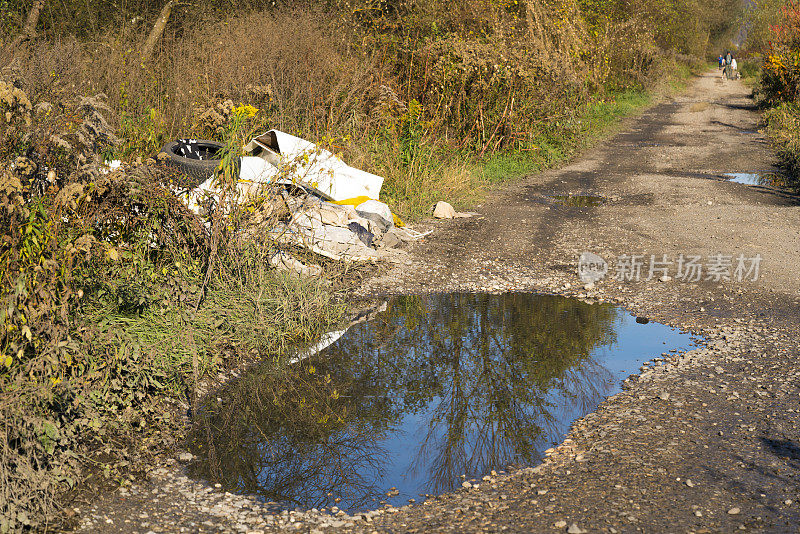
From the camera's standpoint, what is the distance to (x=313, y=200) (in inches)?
273

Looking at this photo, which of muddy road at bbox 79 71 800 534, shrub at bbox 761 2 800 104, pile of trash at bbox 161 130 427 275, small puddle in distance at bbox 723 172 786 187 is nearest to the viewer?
muddy road at bbox 79 71 800 534

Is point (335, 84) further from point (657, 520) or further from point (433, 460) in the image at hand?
point (657, 520)

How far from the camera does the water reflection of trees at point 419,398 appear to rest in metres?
3.56

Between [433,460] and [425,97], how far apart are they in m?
8.86

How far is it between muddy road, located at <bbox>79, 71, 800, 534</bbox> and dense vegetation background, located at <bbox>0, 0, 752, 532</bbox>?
564 mm

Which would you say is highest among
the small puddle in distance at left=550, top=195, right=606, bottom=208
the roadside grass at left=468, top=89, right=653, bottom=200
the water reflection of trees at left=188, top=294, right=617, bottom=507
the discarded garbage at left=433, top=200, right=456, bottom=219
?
the roadside grass at left=468, top=89, right=653, bottom=200

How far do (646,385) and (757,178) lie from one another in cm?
816

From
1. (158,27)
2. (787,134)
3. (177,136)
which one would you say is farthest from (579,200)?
(158,27)

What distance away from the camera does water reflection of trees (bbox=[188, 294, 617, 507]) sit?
140 inches

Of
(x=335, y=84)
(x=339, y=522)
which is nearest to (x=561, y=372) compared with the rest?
(x=339, y=522)

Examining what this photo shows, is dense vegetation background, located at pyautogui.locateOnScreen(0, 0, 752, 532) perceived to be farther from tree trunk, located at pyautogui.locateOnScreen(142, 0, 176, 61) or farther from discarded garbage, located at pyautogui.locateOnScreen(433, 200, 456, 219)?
discarded garbage, located at pyautogui.locateOnScreen(433, 200, 456, 219)

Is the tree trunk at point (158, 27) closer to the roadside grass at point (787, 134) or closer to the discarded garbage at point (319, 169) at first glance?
the discarded garbage at point (319, 169)

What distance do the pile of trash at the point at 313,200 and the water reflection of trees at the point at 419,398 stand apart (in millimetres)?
1036

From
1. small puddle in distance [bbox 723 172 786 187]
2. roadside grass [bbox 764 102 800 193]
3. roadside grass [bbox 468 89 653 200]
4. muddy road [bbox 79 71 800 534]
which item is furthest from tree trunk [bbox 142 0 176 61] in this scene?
roadside grass [bbox 764 102 800 193]
